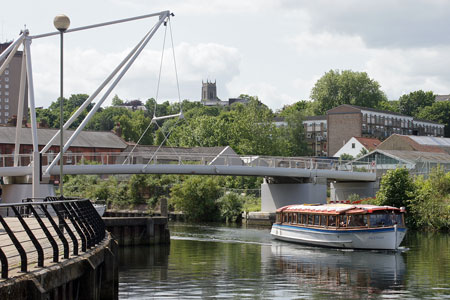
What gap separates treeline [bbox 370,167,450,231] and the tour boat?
584 inches

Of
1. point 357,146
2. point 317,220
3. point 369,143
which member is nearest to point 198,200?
point 317,220

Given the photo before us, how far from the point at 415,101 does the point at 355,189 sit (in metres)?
105

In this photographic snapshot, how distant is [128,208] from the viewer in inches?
3346

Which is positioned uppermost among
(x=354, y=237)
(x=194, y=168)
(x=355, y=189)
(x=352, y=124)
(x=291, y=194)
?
(x=352, y=124)

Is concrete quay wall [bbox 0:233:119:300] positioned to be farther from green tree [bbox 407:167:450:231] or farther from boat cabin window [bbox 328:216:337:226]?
green tree [bbox 407:167:450:231]

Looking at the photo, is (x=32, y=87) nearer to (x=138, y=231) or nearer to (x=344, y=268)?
(x=138, y=231)

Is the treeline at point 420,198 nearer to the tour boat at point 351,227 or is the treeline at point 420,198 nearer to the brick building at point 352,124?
the tour boat at point 351,227

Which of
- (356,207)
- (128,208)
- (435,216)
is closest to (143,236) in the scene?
(356,207)

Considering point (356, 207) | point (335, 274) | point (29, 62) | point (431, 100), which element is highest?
point (431, 100)

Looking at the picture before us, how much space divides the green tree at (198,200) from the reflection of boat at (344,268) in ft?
98.7

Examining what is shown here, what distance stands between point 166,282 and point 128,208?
182ft

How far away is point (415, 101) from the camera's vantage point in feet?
587

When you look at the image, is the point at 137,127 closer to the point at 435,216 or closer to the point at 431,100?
the point at 431,100

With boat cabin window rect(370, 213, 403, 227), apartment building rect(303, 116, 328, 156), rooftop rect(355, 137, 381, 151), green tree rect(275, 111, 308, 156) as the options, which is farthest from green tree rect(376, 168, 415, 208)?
apartment building rect(303, 116, 328, 156)
